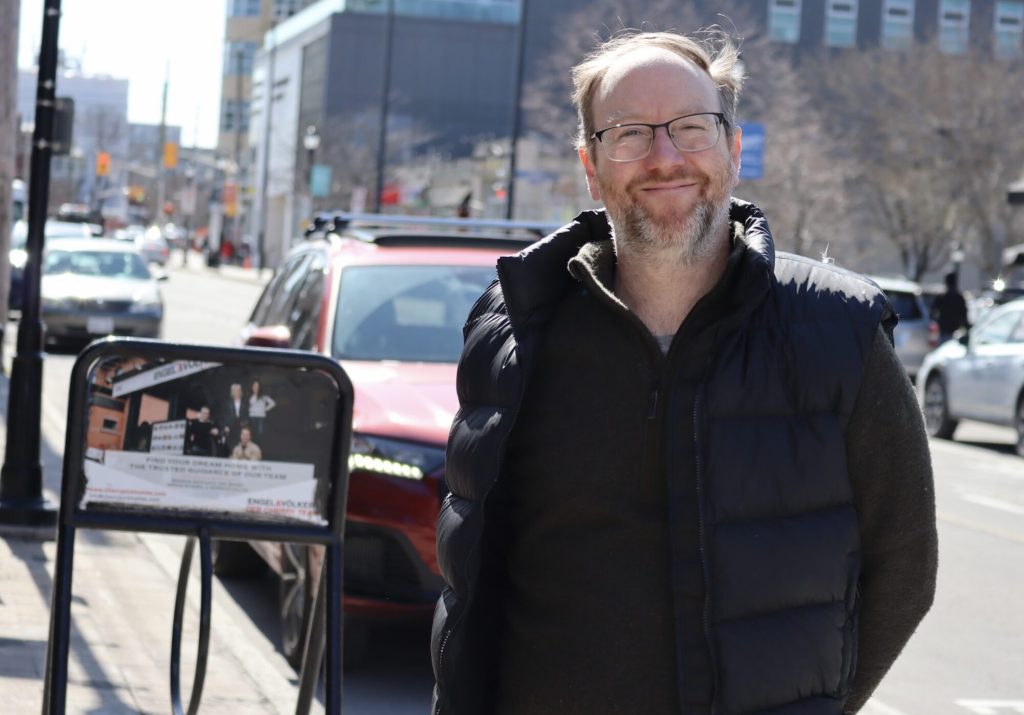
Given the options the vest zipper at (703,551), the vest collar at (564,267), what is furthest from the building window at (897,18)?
the vest zipper at (703,551)

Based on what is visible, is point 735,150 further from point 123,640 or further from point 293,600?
point 123,640

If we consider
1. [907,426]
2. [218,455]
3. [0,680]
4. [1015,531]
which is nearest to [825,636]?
[907,426]

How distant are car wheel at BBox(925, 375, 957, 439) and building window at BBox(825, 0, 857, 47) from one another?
62515mm

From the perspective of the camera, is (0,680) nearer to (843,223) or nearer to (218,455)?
(218,455)

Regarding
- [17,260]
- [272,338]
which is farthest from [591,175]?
[17,260]

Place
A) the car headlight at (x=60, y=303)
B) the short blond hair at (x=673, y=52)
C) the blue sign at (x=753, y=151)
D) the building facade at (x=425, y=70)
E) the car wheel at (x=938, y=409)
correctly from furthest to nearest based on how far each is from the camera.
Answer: the building facade at (x=425, y=70)
the blue sign at (x=753, y=151)
the car headlight at (x=60, y=303)
the car wheel at (x=938, y=409)
the short blond hair at (x=673, y=52)

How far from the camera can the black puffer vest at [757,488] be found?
2.67m

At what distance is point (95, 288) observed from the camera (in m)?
23.8

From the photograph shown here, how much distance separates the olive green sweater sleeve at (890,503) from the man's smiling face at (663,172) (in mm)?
353

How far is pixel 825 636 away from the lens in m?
2.73

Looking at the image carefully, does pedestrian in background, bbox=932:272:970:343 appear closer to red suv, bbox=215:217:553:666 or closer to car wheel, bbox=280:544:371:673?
red suv, bbox=215:217:553:666

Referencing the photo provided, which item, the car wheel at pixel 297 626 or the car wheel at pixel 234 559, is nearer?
the car wheel at pixel 297 626

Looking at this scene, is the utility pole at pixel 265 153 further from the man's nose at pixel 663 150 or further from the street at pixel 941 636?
the man's nose at pixel 663 150

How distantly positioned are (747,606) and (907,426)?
0.42 meters
